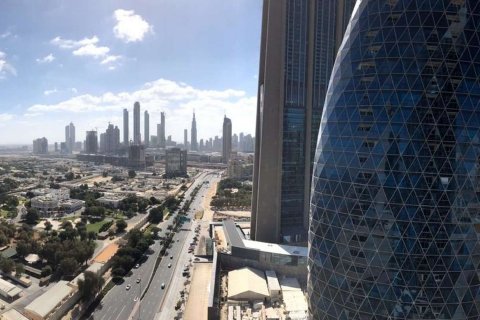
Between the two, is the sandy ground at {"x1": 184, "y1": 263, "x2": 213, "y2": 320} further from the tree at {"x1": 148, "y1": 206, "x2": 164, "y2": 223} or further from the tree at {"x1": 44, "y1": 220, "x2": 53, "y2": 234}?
the tree at {"x1": 44, "y1": 220, "x2": 53, "y2": 234}

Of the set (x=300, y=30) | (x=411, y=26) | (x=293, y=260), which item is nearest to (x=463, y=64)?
(x=411, y=26)

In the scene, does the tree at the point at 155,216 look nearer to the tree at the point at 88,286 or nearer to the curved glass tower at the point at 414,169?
the tree at the point at 88,286

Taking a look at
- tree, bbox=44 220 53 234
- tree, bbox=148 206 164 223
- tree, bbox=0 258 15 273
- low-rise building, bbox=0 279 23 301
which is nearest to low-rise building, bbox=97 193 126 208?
tree, bbox=148 206 164 223

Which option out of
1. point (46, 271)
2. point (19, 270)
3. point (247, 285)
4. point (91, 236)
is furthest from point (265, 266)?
point (91, 236)

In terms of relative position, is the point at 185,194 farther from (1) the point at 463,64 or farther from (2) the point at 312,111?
(1) the point at 463,64

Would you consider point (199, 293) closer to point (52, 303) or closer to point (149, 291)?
point (149, 291)

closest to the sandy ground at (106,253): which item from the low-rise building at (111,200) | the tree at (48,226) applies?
the tree at (48,226)
